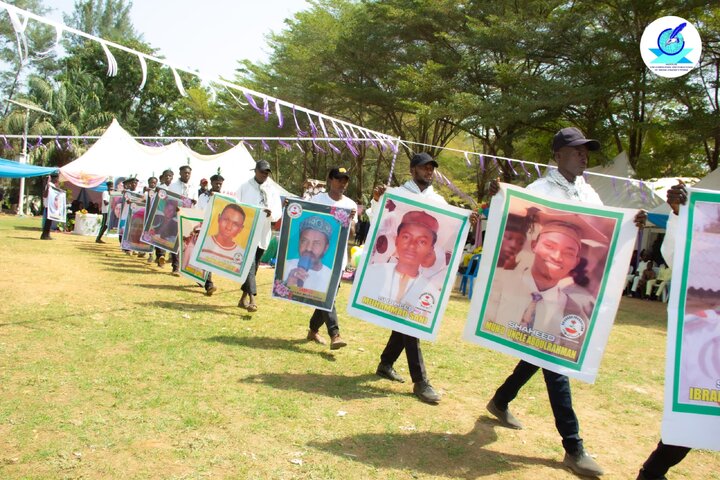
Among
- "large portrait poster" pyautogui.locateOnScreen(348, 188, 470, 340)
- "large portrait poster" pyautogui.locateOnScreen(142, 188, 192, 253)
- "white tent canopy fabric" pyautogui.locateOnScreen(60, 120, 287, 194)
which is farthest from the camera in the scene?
"white tent canopy fabric" pyautogui.locateOnScreen(60, 120, 287, 194)

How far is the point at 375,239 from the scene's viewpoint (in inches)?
203

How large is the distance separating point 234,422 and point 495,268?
2.04 m

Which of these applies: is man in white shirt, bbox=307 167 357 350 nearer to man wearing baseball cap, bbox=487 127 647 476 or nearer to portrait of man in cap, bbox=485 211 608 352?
man wearing baseball cap, bbox=487 127 647 476

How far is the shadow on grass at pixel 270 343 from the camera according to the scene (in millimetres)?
6089

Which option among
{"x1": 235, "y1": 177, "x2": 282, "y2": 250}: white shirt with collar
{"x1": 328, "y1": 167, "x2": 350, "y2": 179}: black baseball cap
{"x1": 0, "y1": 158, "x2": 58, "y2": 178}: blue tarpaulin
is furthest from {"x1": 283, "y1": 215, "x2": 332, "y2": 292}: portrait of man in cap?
{"x1": 0, "y1": 158, "x2": 58, "y2": 178}: blue tarpaulin

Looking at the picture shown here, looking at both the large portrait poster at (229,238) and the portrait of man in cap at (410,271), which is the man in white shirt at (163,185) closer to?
the large portrait poster at (229,238)

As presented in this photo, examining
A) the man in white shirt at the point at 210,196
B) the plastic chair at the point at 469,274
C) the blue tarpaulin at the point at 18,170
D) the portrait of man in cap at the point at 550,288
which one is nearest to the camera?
the portrait of man in cap at the point at 550,288

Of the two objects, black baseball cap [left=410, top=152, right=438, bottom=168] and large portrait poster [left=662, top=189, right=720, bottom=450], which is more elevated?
black baseball cap [left=410, top=152, right=438, bottom=168]

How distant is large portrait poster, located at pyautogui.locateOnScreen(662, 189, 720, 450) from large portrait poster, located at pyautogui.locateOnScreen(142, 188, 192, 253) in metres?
8.89

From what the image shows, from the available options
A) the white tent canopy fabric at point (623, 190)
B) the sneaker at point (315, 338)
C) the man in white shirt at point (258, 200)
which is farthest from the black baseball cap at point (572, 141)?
the white tent canopy fabric at point (623, 190)

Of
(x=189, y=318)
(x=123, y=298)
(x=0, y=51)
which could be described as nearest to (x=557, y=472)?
(x=189, y=318)

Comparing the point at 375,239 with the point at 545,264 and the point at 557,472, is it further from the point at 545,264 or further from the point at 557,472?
the point at 557,472

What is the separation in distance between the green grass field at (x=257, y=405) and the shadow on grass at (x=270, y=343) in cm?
2

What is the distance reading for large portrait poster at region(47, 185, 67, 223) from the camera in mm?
16766
